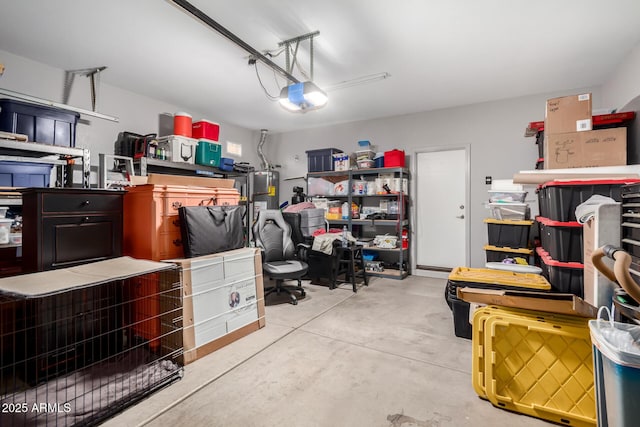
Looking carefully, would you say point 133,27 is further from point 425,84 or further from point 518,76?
→ point 518,76

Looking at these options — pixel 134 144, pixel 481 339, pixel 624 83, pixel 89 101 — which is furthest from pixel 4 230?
pixel 624 83

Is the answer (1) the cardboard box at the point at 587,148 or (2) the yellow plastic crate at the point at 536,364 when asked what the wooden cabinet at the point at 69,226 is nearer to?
(2) the yellow plastic crate at the point at 536,364

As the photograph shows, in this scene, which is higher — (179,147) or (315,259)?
(179,147)

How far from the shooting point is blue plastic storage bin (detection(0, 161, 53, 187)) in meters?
2.51

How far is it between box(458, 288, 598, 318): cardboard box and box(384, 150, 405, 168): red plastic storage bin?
122 inches

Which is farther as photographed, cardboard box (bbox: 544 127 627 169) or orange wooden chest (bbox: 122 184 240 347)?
cardboard box (bbox: 544 127 627 169)

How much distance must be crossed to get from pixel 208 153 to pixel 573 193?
4245 millimetres

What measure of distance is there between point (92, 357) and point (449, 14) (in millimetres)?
3692

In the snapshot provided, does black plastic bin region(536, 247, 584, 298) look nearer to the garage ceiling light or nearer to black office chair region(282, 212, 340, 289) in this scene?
black office chair region(282, 212, 340, 289)

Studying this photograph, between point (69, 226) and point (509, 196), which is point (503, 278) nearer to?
point (509, 196)

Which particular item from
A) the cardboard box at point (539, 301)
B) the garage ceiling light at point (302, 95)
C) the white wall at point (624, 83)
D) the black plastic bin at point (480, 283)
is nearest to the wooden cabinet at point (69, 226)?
the garage ceiling light at point (302, 95)

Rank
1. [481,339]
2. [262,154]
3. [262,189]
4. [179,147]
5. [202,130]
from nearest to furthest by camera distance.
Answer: [481,339], [179,147], [202,130], [262,189], [262,154]

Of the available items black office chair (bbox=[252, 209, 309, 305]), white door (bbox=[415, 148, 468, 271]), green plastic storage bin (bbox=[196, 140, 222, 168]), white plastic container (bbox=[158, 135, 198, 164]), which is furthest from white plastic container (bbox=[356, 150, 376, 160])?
white plastic container (bbox=[158, 135, 198, 164])

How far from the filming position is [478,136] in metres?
4.45
